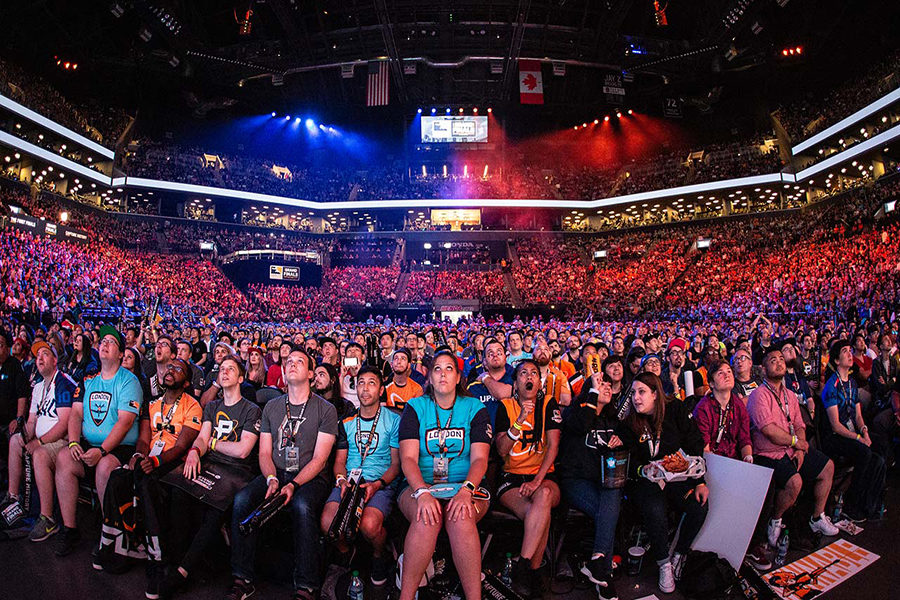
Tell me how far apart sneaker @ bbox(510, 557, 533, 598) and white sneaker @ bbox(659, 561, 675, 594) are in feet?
3.32

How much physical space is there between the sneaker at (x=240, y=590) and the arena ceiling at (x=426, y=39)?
2540 centimetres

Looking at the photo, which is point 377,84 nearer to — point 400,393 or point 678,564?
point 400,393

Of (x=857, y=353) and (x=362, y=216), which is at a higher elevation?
(x=362, y=216)

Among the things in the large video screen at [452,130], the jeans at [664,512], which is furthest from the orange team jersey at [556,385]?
the large video screen at [452,130]

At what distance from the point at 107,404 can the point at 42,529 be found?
1.13 metres

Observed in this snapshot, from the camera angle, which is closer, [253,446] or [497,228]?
[253,446]

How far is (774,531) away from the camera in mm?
3893

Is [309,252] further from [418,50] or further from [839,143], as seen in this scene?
[839,143]

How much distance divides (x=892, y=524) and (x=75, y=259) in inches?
1200

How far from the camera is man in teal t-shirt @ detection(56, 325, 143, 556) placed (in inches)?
152

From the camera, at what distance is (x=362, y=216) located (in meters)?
42.8

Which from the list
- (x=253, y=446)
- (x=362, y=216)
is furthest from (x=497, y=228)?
(x=253, y=446)

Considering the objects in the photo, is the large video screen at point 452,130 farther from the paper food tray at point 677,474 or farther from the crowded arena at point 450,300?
the paper food tray at point 677,474

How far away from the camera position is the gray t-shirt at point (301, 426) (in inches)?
143
